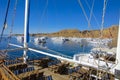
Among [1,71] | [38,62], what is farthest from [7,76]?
[38,62]

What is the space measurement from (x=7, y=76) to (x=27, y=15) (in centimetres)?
565

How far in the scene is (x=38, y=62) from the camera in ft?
40.1

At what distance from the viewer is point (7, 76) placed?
4.48 m

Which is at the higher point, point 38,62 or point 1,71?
point 1,71

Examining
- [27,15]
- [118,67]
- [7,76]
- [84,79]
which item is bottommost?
[84,79]

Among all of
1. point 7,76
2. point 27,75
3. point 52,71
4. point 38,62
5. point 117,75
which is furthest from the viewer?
point 38,62

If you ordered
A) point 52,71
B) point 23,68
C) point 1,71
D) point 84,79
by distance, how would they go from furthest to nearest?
point 52,71 < point 23,68 < point 84,79 < point 1,71

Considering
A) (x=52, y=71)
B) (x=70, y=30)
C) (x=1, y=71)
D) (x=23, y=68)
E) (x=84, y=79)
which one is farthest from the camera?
(x=70, y=30)

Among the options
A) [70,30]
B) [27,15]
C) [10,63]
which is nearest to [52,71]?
[10,63]

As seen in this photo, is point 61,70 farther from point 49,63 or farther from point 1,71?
point 1,71

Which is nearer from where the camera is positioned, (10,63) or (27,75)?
(27,75)

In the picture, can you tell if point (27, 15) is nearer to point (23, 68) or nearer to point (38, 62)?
point (23, 68)

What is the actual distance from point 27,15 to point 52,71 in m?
3.83

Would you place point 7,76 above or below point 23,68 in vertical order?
above
